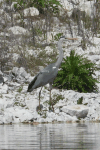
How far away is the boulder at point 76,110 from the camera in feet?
45.4

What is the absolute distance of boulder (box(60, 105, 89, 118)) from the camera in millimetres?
13828

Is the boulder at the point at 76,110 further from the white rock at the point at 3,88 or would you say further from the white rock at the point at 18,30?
the white rock at the point at 18,30

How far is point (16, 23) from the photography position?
95.7ft

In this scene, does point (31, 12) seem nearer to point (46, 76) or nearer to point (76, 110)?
point (46, 76)

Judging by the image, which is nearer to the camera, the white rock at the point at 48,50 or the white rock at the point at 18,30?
the white rock at the point at 48,50

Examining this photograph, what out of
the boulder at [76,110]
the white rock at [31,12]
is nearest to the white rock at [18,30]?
the white rock at [31,12]

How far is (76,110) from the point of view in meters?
13.8

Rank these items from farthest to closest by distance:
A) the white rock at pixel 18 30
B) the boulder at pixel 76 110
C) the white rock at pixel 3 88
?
the white rock at pixel 18 30
the white rock at pixel 3 88
the boulder at pixel 76 110

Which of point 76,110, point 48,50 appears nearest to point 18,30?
point 48,50

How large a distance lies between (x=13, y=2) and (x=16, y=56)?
29.6 feet

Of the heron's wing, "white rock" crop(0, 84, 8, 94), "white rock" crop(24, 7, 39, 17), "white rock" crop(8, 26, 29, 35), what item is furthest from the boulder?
"white rock" crop(24, 7, 39, 17)

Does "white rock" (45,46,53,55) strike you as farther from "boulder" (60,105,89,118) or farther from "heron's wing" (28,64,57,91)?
"boulder" (60,105,89,118)

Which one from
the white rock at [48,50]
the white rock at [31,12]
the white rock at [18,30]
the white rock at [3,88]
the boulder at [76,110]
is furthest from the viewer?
the white rock at [31,12]

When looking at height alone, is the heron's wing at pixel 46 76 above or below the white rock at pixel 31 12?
below
